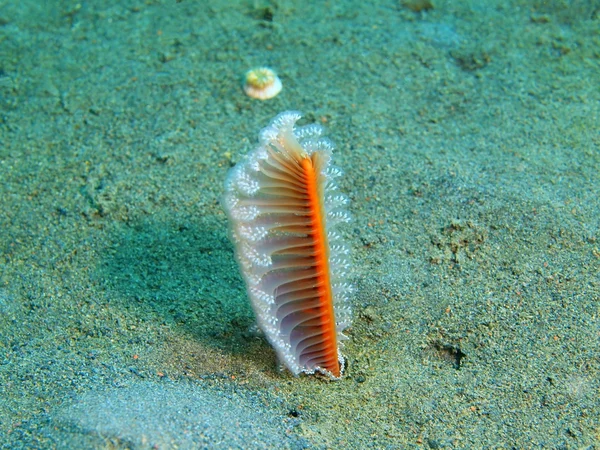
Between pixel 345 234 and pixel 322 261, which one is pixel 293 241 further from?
pixel 345 234

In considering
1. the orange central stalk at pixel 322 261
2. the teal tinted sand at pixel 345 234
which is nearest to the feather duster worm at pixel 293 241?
the orange central stalk at pixel 322 261

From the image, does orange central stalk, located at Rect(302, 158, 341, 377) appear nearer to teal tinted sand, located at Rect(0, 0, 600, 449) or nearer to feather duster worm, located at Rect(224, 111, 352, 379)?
feather duster worm, located at Rect(224, 111, 352, 379)

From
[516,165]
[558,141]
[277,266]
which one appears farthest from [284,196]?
[558,141]

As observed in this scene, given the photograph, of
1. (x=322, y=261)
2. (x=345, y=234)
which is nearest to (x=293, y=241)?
(x=322, y=261)

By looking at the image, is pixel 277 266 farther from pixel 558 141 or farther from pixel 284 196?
pixel 558 141

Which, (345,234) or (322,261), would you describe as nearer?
(322,261)

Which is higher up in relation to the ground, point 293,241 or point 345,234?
point 293,241
